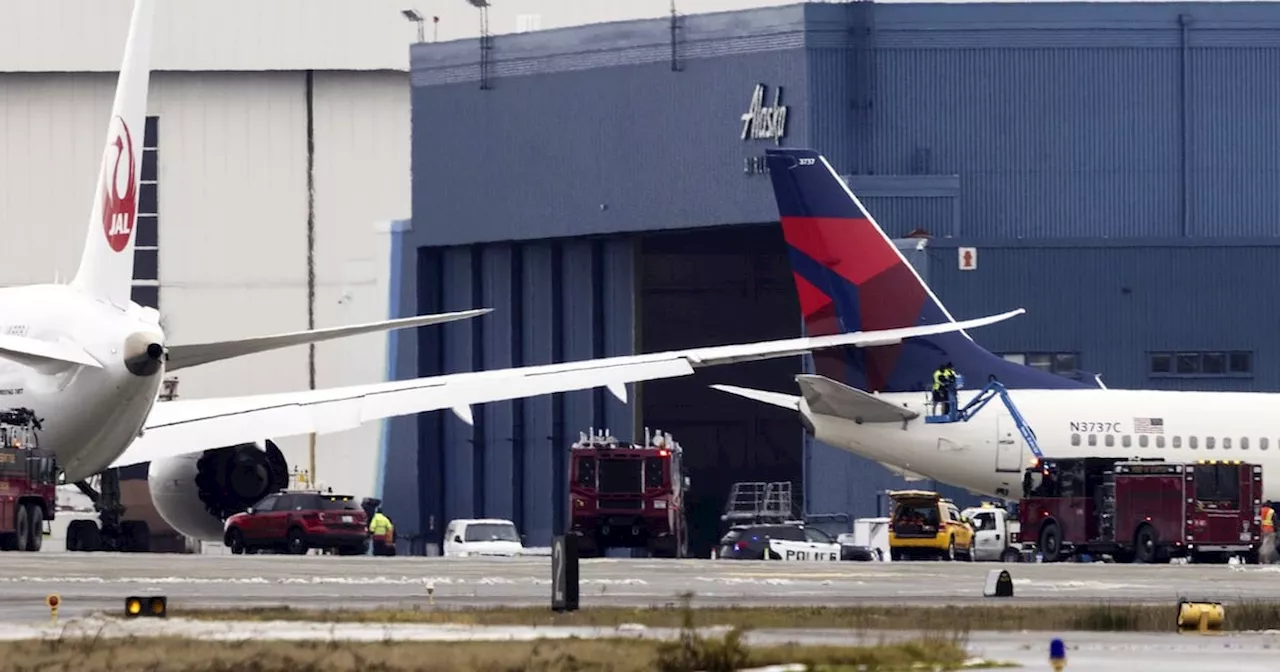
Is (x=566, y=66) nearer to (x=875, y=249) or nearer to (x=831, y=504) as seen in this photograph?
(x=831, y=504)

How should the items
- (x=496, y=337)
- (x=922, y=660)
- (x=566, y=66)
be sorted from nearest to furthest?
(x=922, y=660) → (x=566, y=66) → (x=496, y=337)

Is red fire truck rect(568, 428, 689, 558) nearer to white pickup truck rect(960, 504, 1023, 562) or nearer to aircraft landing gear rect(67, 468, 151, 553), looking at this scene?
white pickup truck rect(960, 504, 1023, 562)

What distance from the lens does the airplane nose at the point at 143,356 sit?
1411 inches

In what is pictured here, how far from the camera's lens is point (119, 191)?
36750mm

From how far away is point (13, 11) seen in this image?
95375 mm

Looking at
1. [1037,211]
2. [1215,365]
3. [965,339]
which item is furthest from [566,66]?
[965,339]

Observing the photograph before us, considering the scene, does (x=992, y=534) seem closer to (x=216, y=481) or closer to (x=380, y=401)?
(x=216, y=481)

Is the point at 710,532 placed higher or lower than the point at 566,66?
lower

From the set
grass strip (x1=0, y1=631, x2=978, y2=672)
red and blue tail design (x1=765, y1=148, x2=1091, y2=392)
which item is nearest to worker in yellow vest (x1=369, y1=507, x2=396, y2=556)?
red and blue tail design (x1=765, y1=148, x2=1091, y2=392)

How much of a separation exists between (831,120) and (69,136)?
1315 inches

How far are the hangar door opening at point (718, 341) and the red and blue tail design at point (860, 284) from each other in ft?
80.6

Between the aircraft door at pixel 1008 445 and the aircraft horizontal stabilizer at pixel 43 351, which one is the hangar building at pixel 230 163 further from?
the aircraft horizontal stabilizer at pixel 43 351

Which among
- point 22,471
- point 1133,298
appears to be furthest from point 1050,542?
point 1133,298

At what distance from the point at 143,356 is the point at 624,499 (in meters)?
22.8
